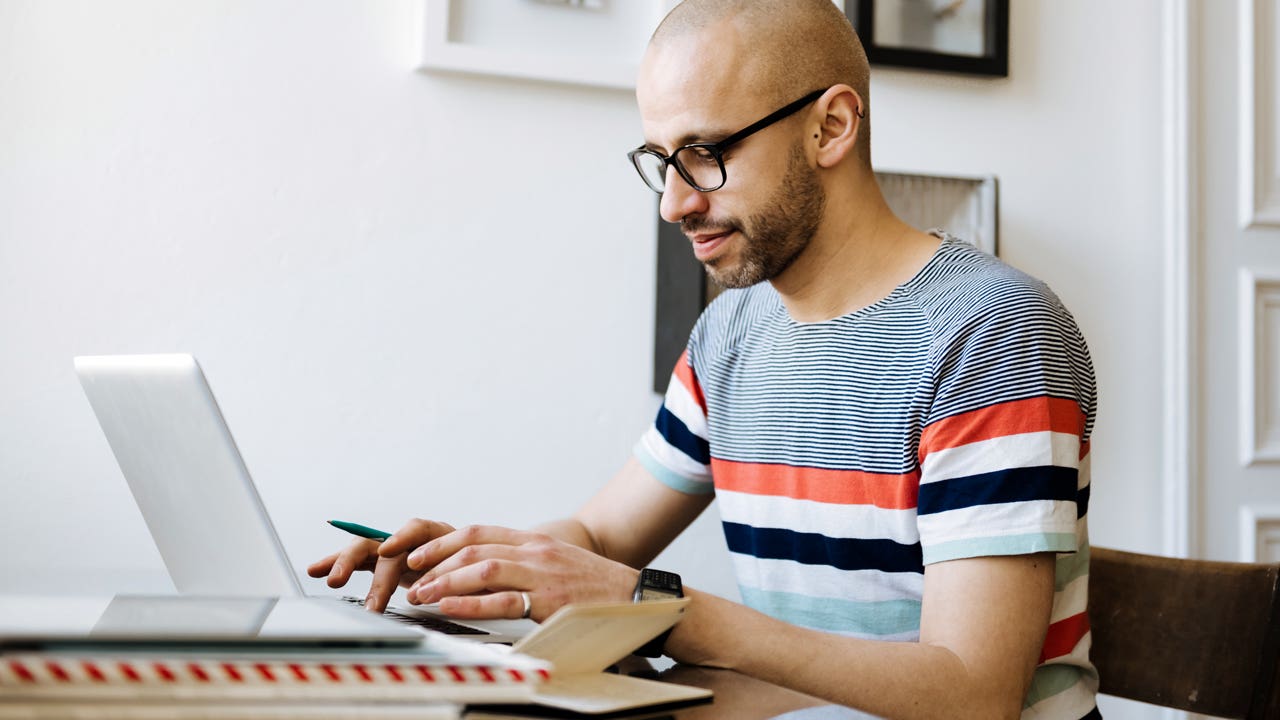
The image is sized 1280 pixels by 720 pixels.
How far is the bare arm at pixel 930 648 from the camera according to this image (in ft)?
2.54

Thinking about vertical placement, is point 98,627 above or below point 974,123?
below

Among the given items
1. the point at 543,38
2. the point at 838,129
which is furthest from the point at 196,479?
the point at 543,38

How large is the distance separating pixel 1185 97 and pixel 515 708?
1.74 metres

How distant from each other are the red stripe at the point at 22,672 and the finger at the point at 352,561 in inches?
20.8

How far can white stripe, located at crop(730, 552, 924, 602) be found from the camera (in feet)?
3.41

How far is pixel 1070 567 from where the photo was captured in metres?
1.03

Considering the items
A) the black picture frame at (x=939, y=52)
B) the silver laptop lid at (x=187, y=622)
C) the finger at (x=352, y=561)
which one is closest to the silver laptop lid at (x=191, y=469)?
the finger at (x=352, y=561)

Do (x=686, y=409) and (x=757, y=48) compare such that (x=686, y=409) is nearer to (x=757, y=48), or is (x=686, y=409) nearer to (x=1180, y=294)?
(x=757, y=48)

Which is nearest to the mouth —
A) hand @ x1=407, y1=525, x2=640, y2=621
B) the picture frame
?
hand @ x1=407, y1=525, x2=640, y2=621

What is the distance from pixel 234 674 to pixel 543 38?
4.45 feet

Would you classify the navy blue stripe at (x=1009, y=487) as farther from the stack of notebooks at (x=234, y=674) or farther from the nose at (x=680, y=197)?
the stack of notebooks at (x=234, y=674)

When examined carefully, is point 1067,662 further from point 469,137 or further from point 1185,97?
point 1185,97

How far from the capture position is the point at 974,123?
183 cm

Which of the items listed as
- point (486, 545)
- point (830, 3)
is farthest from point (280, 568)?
point (830, 3)
